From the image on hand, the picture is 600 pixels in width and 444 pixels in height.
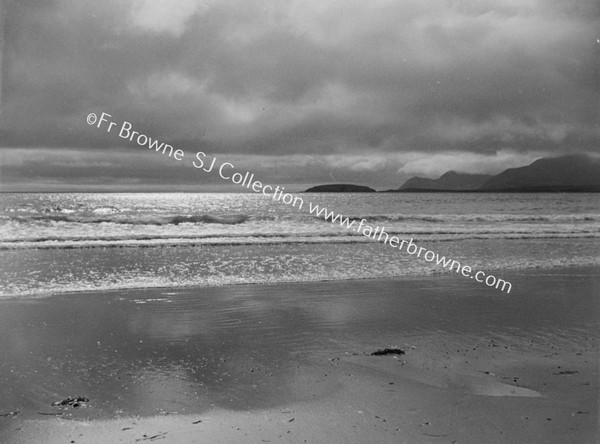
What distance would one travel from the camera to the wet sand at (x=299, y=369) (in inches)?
Answer: 137

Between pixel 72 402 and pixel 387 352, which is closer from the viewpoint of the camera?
pixel 72 402

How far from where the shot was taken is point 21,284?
8.95m

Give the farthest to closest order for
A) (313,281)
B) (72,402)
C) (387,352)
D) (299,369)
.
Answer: (313,281) → (387,352) → (299,369) → (72,402)

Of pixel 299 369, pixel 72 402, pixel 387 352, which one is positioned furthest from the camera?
pixel 387 352

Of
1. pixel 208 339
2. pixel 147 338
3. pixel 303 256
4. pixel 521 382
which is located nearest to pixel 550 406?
pixel 521 382

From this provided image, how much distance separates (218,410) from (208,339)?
1957mm

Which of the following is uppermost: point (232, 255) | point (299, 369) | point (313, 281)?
point (299, 369)

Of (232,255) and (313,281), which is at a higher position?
(313,281)

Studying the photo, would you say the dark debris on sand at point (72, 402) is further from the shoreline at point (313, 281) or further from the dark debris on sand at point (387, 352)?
the shoreline at point (313, 281)

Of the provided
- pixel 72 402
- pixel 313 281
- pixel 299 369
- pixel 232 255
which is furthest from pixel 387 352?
pixel 232 255

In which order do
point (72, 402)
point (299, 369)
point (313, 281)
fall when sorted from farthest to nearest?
point (313, 281)
point (299, 369)
point (72, 402)

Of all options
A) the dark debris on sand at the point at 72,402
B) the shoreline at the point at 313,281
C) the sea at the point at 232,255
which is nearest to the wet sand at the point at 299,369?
the dark debris on sand at the point at 72,402

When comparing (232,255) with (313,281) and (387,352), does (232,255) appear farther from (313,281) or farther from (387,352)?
(387,352)

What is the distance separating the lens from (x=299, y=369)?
15.5ft
